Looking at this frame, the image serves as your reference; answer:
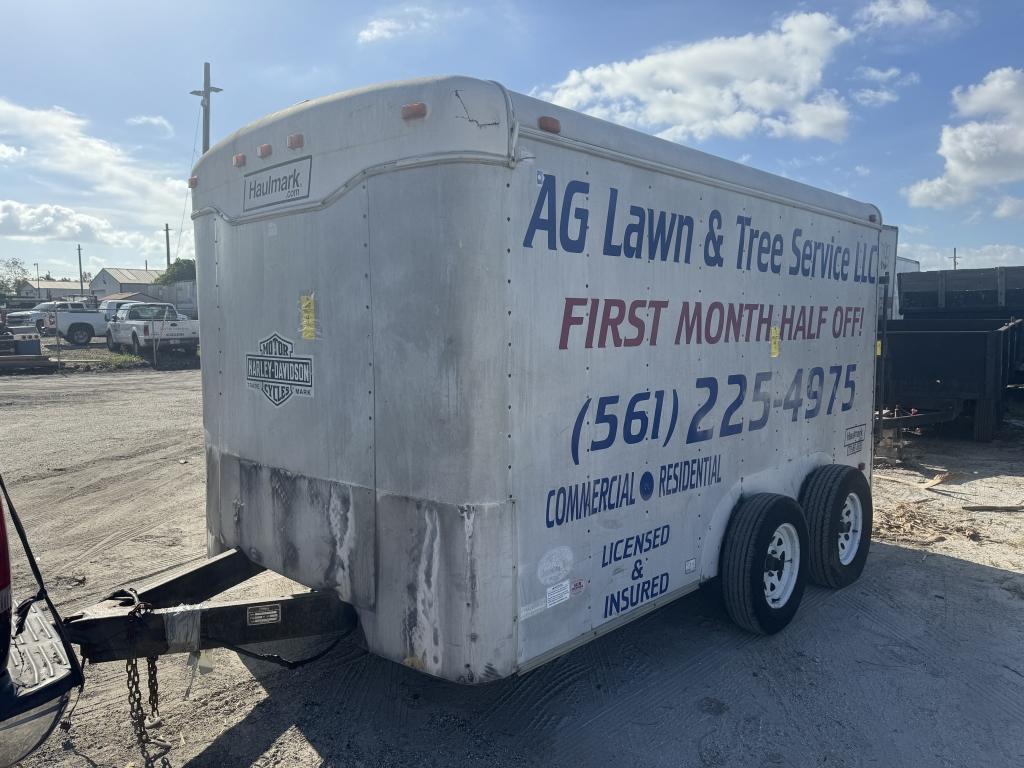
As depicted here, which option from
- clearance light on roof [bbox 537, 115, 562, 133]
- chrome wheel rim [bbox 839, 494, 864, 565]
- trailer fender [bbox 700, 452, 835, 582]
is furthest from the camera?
chrome wheel rim [bbox 839, 494, 864, 565]

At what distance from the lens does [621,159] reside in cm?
367

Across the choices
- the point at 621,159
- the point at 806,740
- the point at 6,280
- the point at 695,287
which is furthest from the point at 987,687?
the point at 6,280

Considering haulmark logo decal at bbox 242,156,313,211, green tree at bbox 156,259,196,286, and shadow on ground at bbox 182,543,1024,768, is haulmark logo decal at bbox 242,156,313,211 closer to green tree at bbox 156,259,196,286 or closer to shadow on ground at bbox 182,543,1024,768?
shadow on ground at bbox 182,543,1024,768

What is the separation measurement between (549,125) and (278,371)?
1800mm

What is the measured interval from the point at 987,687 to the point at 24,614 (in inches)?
187

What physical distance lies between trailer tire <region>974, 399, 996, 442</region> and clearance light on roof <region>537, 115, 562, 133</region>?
10.6 meters

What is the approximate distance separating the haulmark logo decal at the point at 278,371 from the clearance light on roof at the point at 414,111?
1.25m

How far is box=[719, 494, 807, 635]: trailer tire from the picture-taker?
4.48 meters

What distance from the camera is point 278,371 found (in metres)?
3.84

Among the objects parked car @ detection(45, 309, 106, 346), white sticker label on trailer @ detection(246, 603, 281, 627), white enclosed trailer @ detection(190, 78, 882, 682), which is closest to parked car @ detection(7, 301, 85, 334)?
parked car @ detection(45, 309, 106, 346)

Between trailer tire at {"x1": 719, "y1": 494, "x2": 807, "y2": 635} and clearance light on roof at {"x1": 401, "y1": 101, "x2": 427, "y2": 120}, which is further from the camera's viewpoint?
trailer tire at {"x1": 719, "y1": 494, "x2": 807, "y2": 635}

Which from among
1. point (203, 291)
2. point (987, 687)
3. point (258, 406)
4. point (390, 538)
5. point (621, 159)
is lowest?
point (987, 687)

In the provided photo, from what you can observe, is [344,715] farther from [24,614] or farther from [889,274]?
[889,274]

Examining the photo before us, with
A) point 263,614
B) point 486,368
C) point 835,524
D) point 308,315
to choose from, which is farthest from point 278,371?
point 835,524
